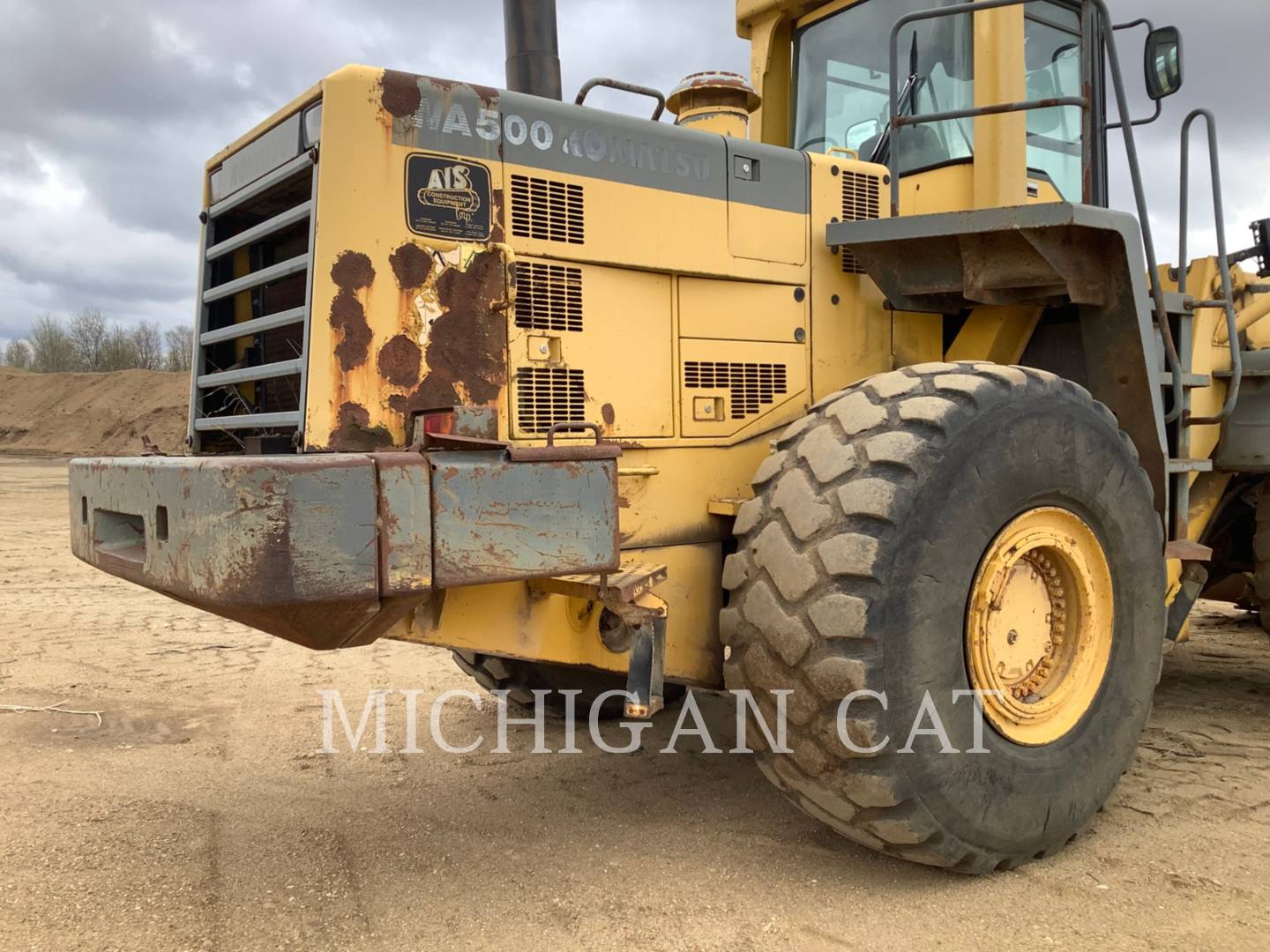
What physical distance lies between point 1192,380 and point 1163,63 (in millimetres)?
1197

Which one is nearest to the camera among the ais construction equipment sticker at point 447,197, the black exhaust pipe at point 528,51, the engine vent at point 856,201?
the ais construction equipment sticker at point 447,197

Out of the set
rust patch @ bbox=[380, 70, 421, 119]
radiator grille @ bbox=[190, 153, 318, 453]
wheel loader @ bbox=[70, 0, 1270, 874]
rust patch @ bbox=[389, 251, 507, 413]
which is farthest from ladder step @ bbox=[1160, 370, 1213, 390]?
radiator grille @ bbox=[190, 153, 318, 453]

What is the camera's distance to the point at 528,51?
166 inches

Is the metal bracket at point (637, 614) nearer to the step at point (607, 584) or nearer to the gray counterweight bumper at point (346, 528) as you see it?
the step at point (607, 584)

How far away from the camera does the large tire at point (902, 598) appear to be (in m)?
2.72

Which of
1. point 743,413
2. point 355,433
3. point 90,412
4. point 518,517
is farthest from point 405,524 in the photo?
point 90,412

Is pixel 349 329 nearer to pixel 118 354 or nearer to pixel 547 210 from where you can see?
pixel 547 210

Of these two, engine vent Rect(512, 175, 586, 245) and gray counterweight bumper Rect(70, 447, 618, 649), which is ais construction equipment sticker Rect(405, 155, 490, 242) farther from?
gray counterweight bumper Rect(70, 447, 618, 649)

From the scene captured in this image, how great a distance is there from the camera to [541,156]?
3.12 m

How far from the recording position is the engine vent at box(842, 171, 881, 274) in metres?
3.79

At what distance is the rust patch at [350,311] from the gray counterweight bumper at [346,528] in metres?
0.43

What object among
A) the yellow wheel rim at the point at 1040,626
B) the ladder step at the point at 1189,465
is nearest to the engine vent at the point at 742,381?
the yellow wheel rim at the point at 1040,626

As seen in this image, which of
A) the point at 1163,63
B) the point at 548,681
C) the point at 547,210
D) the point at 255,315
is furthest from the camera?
the point at 548,681

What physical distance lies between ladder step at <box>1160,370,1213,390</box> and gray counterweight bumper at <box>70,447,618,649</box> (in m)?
2.35
